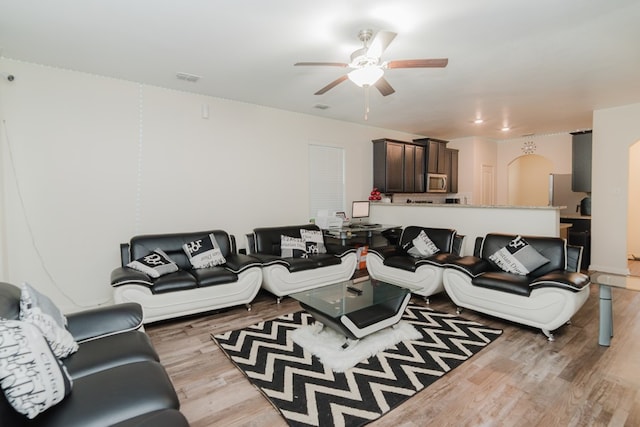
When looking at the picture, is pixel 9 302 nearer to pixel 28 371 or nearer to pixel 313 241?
pixel 28 371

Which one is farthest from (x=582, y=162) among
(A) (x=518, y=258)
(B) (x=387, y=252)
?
(B) (x=387, y=252)

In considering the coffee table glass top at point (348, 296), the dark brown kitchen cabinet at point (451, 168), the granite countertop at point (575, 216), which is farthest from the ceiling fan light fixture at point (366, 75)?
the granite countertop at point (575, 216)

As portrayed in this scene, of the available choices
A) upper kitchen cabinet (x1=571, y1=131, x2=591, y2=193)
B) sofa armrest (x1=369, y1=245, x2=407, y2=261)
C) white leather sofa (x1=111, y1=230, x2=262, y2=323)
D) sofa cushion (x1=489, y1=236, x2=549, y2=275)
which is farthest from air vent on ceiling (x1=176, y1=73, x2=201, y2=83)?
upper kitchen cabinet (x1=571, y1=131, x2=591, y2=193)

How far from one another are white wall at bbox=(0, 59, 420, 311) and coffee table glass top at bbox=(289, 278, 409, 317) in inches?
81.2

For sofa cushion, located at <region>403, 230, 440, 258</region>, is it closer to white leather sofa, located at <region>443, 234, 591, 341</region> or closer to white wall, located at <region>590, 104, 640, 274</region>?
white leather sofa, located at <region>443, 234, 591, 341</region>

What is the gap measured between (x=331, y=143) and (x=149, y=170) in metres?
3.10

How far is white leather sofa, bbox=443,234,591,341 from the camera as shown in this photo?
2.90 m

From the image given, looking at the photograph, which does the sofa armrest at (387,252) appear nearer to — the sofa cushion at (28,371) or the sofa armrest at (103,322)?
the sofa armrest at (103,322)

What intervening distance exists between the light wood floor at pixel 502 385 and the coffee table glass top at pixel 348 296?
839 millimetres

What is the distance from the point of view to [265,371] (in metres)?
2.45

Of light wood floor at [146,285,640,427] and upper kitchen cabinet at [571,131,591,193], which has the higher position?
upper kitchen cabinet at [571,131,591,193]

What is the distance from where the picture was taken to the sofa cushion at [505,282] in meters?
3.10

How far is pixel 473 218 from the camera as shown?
4.80 metres

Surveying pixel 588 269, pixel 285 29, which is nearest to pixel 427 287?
pixel 285 29
